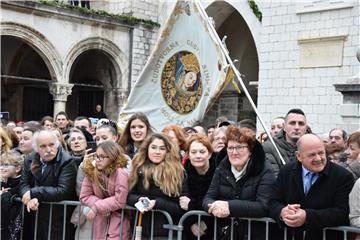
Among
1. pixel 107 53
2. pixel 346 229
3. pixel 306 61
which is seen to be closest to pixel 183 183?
pixel 346 229

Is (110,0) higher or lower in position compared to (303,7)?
higher

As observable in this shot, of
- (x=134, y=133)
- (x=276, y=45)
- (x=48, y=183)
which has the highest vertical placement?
(x=276, y=45)

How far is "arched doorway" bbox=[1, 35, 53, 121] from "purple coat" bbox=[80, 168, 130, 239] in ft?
53.4

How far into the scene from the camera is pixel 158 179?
14.9 ft

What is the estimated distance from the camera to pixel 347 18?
13.3 m

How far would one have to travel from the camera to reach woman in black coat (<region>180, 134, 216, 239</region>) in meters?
4.56

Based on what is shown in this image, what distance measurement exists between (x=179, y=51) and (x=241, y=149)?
247 cm

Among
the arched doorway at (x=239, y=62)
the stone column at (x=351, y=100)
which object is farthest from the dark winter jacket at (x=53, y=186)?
the arched doorway at (x=239, y=62)

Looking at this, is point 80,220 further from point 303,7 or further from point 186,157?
point 303,7

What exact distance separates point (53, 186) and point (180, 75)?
7.00ft

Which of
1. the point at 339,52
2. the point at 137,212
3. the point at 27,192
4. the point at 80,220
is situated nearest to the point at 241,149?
the point at 137,212

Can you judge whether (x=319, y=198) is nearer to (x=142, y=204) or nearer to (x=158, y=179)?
(x=158, y=179)

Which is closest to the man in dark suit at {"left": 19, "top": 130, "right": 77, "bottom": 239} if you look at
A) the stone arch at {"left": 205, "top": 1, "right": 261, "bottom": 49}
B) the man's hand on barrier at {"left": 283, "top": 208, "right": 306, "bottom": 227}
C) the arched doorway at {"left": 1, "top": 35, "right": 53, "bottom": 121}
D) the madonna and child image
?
the madonna and child image

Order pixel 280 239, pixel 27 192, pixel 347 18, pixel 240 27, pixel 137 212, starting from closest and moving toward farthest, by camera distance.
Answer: pixel 280 239
pixel 137 212
pixel 27 192
pixel 347 18
pixel 240 27
